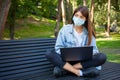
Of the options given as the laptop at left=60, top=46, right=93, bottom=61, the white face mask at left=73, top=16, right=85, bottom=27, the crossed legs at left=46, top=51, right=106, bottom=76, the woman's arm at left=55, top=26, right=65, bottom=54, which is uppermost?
the white face mask at left=73, top=16, right=85, bottom=27

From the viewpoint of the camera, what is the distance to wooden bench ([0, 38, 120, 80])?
484 cm

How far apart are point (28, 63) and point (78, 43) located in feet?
3.08

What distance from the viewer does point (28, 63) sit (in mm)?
5285

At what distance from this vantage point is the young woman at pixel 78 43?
5.00 metres

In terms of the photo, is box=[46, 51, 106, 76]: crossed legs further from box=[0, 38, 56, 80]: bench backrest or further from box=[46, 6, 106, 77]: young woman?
box=[0, 38, 56, 80]: bench backrest

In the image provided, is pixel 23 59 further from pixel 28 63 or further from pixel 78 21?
pixel 78 21

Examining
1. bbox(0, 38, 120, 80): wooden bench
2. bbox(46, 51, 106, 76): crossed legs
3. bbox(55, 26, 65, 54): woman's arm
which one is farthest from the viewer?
bbox(55, 26, 65, 54): woman's arm

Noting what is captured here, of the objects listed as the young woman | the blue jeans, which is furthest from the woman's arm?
the blue jeans

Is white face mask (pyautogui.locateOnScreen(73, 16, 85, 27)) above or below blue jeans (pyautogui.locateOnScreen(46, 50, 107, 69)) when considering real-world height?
above

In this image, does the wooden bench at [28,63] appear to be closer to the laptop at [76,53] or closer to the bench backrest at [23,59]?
the bench backrest at [23,59]

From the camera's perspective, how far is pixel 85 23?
5.47m

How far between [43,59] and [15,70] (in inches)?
29.6

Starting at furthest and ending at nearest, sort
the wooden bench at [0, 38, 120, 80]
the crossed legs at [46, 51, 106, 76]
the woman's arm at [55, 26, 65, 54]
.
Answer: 1. the woman's arm at [55, 26, 65, 54]
2. the crossed legs at [46, 51, 106, 76]
3. the wooden bench at [0, 38, 120, 80]

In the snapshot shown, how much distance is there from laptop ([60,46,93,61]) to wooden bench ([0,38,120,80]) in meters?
0.30
